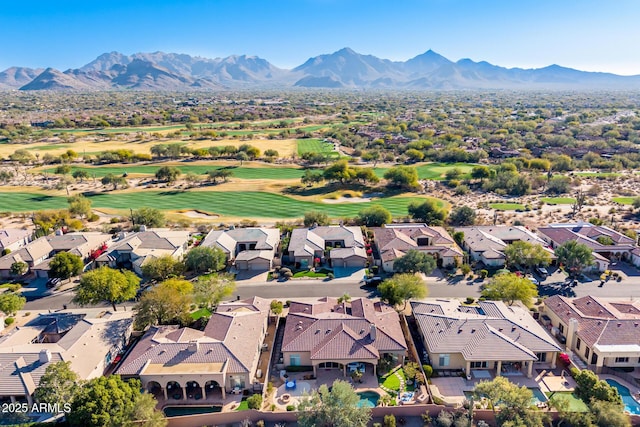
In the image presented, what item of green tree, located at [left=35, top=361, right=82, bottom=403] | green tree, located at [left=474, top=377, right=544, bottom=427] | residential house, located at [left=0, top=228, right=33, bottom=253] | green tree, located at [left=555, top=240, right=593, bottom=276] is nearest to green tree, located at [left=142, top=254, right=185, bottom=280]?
green tree, located at [left=35, top=361, right=82, bottom=403]

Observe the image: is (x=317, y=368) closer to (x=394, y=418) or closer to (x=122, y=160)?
(x=394, y=418)

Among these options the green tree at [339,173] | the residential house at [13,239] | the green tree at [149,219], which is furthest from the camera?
the green tree at [339,173]

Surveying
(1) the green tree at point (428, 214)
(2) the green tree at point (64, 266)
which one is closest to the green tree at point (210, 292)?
(2) the green tree at point (64, 266)

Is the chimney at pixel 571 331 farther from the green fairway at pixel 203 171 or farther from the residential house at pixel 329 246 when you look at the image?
the green fairway at pixel 203 171

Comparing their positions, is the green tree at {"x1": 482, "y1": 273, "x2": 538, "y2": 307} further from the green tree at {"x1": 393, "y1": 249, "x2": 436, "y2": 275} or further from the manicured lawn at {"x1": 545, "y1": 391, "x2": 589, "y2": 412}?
the manicured lawn at {"x1": 545, "y1": 391, "x2": 589, "y2": 412}

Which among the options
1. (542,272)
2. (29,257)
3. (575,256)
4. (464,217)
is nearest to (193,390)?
(29,257)
